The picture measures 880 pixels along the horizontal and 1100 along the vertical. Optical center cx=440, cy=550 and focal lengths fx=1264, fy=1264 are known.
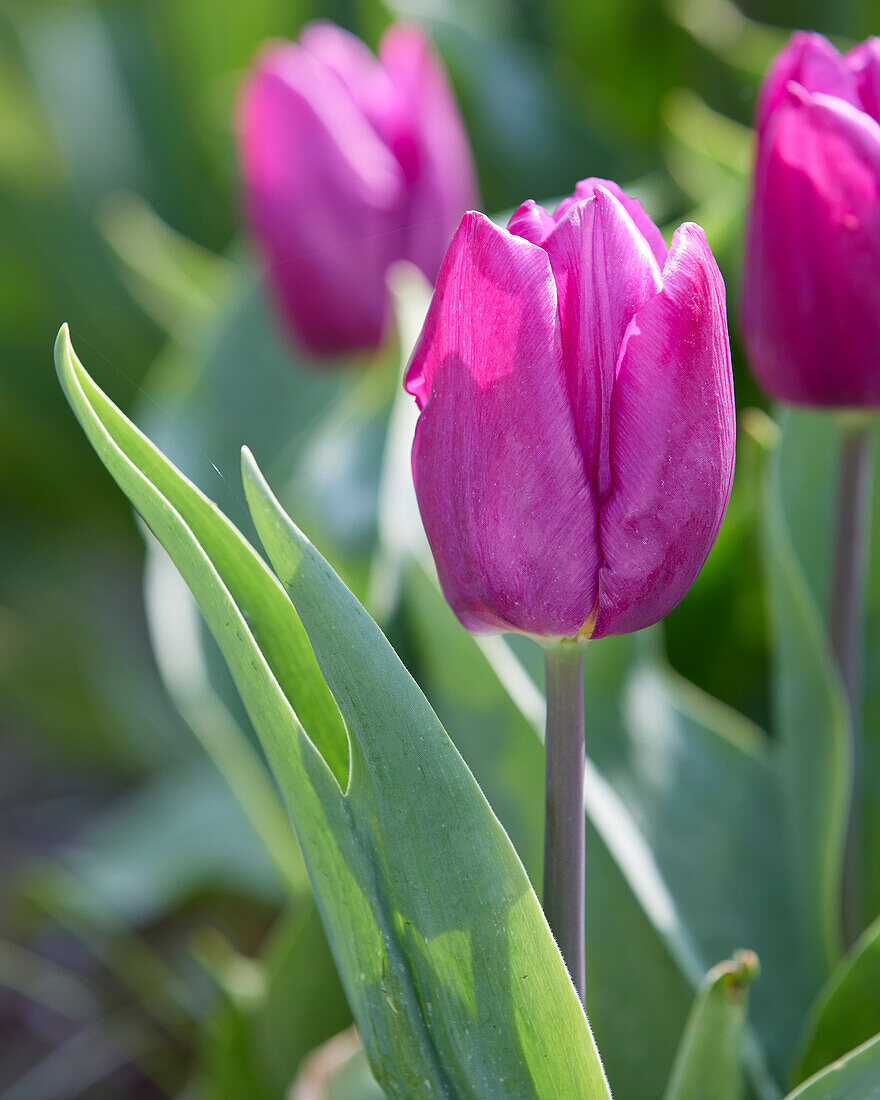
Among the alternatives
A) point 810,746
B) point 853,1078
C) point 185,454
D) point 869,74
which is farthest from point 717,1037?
point 185,454

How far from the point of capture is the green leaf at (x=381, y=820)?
304 mm

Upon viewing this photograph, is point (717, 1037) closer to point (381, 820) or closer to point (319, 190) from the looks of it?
point (381, 820)

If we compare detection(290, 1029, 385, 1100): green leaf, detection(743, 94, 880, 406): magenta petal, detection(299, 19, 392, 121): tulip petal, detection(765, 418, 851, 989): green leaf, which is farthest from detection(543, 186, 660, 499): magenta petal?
detection(299, 19, 392, 121): tulip petal

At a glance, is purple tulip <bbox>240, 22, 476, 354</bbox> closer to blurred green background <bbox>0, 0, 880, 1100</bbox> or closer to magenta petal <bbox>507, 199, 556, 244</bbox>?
blurred green background <bbox>0, 0, 880, 1100</bbox>

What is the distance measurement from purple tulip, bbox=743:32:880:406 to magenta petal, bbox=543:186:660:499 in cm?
13

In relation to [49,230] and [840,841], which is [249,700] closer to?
[840,841]

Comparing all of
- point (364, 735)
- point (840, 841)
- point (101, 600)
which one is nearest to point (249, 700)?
point (364, 735)

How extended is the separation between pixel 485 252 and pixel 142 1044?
30.8 inches

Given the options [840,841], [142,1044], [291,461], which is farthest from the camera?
[142,1044]

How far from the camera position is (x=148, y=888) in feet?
2.88

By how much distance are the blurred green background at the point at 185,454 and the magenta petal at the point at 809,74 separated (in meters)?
0.11

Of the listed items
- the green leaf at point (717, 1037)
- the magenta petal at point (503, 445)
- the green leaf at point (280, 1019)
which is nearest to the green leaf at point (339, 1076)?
the green leaf at point (280, 1019)

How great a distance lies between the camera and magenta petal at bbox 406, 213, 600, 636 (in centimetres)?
28

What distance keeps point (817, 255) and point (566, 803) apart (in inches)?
7.9
